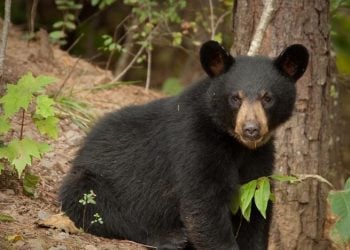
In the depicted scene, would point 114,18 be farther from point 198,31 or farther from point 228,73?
point 228,73

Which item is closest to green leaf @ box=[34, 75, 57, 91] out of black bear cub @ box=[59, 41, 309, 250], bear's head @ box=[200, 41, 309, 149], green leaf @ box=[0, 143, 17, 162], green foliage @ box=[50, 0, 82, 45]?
green leaf @ box=[0, 143, 17, 162]

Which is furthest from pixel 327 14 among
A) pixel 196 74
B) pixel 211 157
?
pixel 196 74

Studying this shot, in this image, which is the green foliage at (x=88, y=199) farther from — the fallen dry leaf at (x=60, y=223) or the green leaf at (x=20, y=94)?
the green leaf at (x=20, y=94)

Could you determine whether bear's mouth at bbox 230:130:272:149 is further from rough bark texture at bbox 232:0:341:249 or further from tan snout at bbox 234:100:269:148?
rough bark texture at bbox 232:0:341:249

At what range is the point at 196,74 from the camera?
36.9 ft

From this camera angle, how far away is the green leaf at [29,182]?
565 centimetres

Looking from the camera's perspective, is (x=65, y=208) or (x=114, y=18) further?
(x=114, y=18)

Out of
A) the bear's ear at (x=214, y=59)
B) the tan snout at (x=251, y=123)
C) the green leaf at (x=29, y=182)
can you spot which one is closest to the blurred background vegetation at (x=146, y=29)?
the bear's ear at (x=214, y=59)

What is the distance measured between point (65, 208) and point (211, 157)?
1257mm

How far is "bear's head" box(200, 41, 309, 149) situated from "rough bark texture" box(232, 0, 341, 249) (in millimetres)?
981

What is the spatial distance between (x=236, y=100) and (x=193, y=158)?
51 centimetres

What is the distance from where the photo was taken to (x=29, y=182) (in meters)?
5.69

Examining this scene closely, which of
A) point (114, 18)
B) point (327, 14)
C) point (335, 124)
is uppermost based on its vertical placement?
point (114, 18)

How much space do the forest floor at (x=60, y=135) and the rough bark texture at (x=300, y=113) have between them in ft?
4.98
